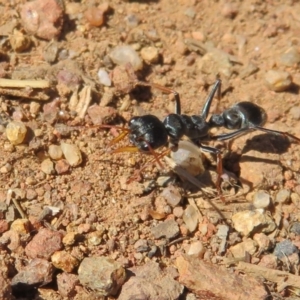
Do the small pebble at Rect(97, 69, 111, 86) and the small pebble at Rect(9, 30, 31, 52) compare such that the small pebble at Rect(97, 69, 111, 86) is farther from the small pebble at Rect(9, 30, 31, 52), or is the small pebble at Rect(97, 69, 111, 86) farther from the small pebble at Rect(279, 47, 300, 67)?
the small pebble at Rect(279, 47, 300, 67)

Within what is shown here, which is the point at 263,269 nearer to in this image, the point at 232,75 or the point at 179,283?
the point at 179,283

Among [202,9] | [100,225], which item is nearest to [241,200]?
[100,225]

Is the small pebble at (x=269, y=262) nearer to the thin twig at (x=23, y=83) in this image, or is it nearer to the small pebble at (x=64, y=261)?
the small pebble at (x=64, y=261)

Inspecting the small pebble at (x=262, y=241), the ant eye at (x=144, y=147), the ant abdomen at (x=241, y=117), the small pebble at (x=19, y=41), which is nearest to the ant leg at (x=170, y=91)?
the ant abdomen at (x=241, y=117)

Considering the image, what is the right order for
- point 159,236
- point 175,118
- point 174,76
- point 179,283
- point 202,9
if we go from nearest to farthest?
point 179,283, point 159,236, point 175,118, point 174,76, point 202,9

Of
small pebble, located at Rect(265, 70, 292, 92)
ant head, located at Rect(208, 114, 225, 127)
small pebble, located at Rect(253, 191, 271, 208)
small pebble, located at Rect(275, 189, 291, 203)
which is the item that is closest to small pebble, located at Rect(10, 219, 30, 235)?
small pebble, located at Rect(253, 191, 271, 208)

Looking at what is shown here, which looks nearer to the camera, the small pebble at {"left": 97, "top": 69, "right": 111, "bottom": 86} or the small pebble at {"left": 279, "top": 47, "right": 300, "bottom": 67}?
the small pebble at {"left": 97, "top": 69, "right": 111, "bottom": 86}
